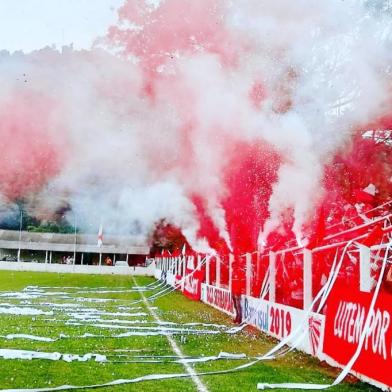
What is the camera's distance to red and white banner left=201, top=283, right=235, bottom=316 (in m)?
19.5

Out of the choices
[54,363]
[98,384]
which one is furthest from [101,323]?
[98,384]

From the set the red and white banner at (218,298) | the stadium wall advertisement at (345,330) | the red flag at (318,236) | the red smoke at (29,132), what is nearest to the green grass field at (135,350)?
the stadium wall advertisement at (345,330)

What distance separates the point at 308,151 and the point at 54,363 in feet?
31.2

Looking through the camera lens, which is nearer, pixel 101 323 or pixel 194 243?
pixel 101 323

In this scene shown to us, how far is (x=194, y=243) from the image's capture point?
3173 cm

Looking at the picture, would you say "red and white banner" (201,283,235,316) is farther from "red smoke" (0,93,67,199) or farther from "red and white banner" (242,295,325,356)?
"red smoke" (0,93,67,199)

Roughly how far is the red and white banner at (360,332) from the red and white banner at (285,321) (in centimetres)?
79

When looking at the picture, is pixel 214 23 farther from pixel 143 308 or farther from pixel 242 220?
pixel 143 308

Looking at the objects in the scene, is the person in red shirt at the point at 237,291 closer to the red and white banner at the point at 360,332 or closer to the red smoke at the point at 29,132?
the red and white banner at the point at 360,332

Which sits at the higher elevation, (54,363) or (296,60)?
(296,60)

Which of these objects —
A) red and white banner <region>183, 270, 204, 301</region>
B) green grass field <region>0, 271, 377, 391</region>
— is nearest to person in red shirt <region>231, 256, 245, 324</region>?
green grass field <region>0, 271, 377, 391</region>

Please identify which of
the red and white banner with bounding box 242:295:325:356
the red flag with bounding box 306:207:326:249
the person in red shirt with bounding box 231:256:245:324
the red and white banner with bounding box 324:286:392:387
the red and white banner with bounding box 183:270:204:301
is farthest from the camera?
the red and white banner with bounding box 183:270:204:301

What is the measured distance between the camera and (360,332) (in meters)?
8.42

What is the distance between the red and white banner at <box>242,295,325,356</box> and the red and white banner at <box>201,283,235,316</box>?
252cm
